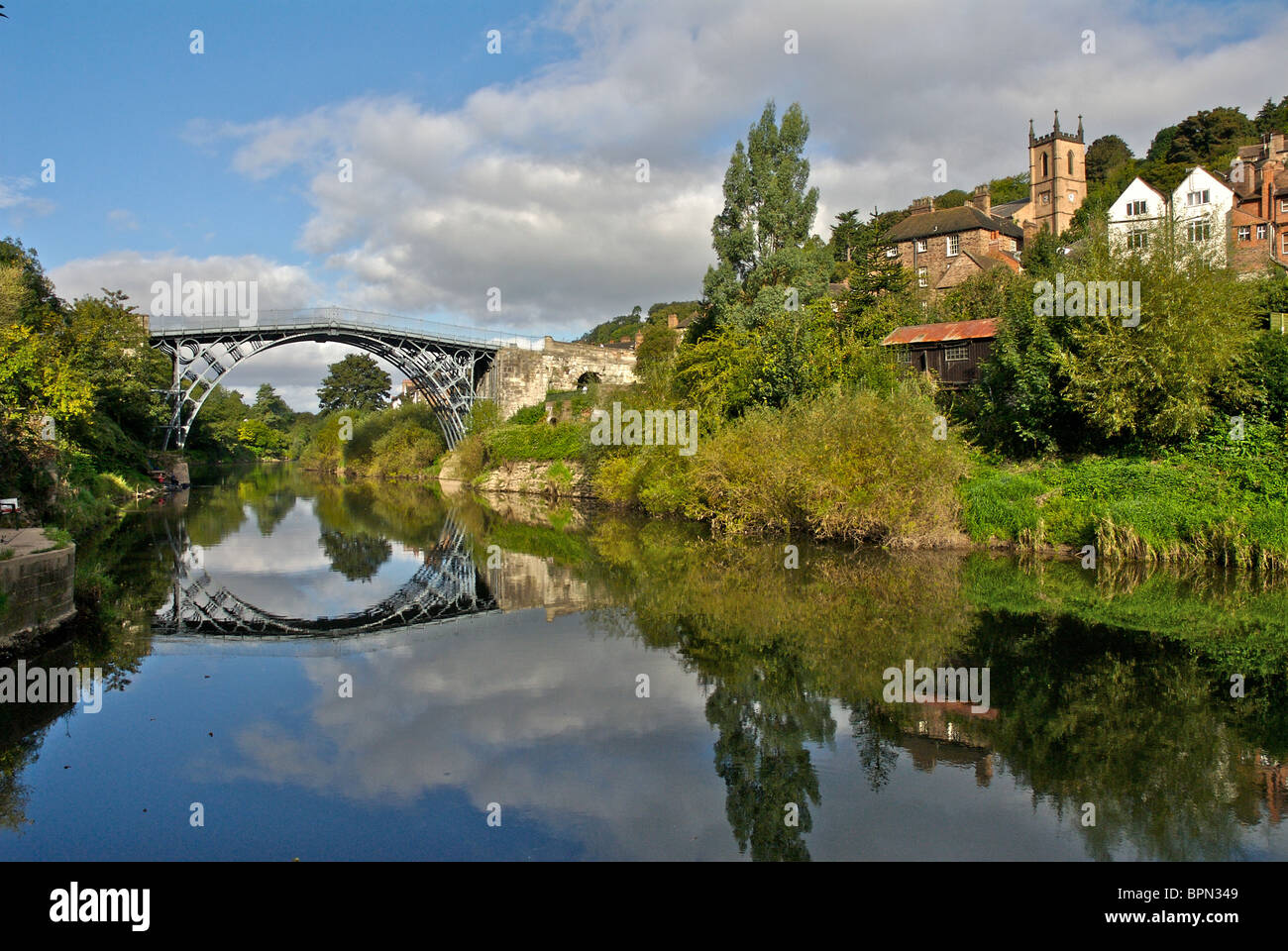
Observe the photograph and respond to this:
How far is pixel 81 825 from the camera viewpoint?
689cm

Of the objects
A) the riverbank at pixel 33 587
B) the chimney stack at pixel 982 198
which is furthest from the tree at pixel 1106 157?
the riverbank at pixel 33 587

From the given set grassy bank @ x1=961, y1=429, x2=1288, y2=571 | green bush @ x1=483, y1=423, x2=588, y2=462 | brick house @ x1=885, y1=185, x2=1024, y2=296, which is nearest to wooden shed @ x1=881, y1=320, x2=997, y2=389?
grassy bank @ x1=961, y1=429, x2=1288, y2=571

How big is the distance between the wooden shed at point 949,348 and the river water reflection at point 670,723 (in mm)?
13223

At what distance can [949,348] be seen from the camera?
31.0 metres

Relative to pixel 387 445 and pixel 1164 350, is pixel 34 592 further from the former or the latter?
pixel 387 445

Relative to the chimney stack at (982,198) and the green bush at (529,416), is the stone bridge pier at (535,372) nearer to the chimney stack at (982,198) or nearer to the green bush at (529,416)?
the green bush at (529,416)

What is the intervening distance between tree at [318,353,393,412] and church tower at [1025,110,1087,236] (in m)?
76.0

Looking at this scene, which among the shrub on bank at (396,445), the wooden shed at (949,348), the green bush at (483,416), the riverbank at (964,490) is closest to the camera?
the riverbank at (964,490)

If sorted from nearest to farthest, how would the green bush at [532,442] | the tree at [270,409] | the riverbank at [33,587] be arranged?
the riverbank at [33,587] → the green bush at [532,442] → the tree at [270,409]

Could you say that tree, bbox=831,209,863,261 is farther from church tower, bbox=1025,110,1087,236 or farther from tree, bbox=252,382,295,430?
tree, bbox=252,382,295,430

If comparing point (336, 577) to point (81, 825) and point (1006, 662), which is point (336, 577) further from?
point (1006, 662)

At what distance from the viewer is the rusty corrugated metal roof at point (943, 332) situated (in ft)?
98.0

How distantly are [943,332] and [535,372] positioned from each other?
3389 centimetres

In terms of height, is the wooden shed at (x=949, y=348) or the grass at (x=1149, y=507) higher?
the wooden shed at (x=949, y=348)
